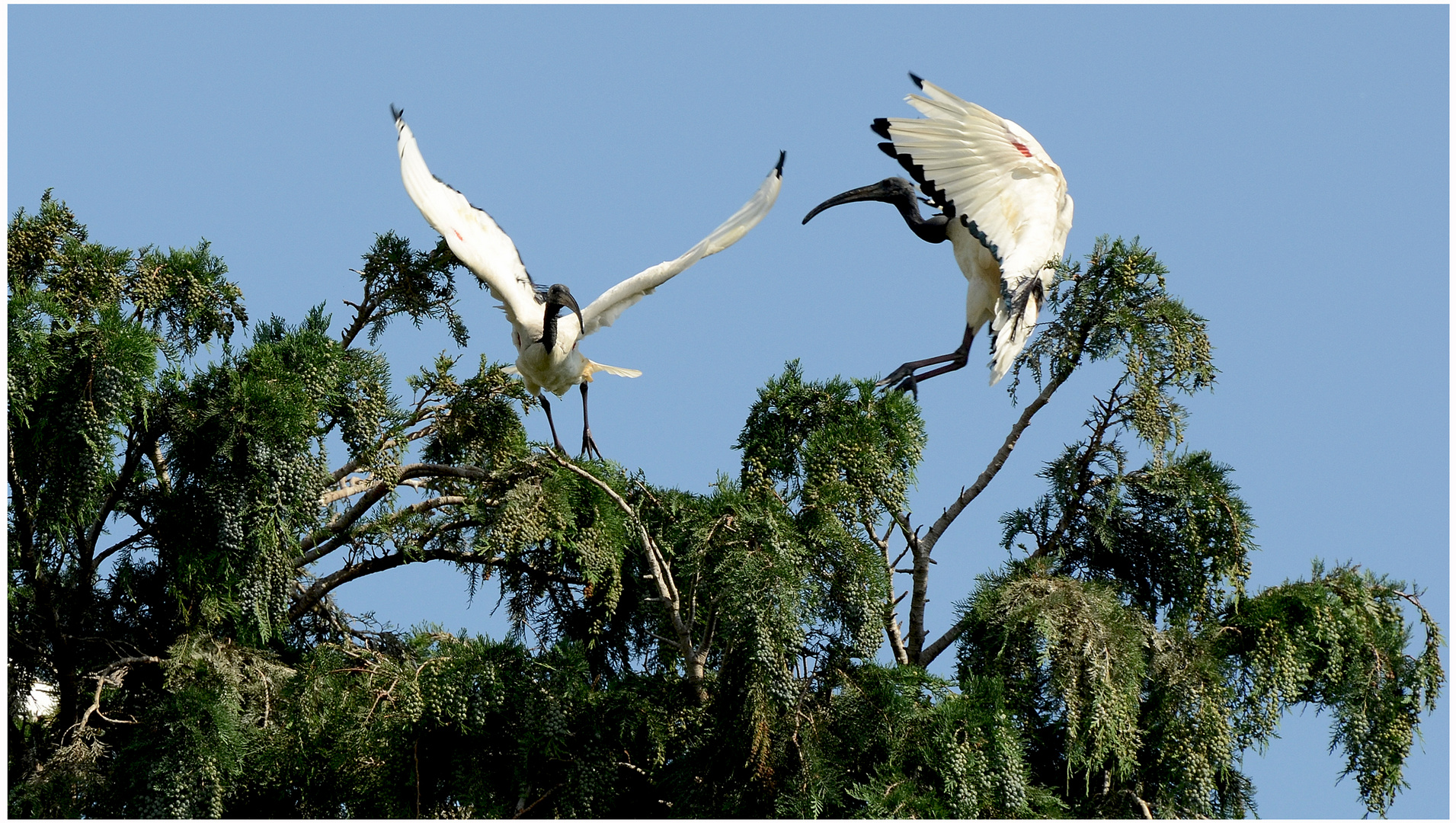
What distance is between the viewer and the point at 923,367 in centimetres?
888

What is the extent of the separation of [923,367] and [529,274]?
7.02ft

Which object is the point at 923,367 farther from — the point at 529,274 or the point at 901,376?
the point at 529,274

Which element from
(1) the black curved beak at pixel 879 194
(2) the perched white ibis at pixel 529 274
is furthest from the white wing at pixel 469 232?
(1) the black curved beak at pixel 879 194

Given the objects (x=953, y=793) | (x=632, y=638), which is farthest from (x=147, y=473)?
(x=953, y=793)

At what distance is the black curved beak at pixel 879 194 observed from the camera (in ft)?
32.3

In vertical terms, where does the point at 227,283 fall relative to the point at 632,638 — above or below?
above

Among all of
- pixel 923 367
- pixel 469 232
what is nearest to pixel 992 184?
pixel 923 367

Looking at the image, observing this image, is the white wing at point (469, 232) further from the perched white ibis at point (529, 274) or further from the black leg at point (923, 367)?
the black leg at point (923, 367)

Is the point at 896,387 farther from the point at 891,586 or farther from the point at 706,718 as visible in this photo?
the point at 706,718

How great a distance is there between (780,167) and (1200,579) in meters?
2.78

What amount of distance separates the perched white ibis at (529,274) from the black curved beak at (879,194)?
0.58m

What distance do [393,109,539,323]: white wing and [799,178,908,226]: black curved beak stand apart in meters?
1.59

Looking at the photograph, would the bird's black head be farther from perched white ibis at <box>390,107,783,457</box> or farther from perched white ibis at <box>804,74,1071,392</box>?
perched white ibis at <box>804,74,1071,392</box>

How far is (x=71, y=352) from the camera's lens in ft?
25.8
